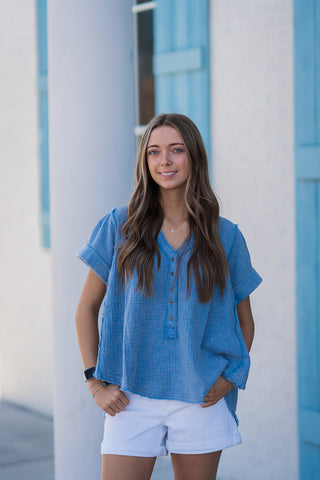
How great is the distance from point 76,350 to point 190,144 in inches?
45.2

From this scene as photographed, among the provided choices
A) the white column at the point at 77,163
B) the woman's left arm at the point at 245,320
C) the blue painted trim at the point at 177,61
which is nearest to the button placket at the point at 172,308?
the woman's left arm at the point at 245,320

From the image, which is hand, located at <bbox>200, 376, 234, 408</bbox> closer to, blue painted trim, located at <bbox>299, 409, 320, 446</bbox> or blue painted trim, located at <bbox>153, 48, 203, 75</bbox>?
blue painted trim, located at <bbox>299, 409, 320, 446</bbox>

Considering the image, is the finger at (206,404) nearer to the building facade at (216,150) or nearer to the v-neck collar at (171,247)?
the v-neck collar at (171,247)

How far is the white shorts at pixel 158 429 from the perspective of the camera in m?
2.08

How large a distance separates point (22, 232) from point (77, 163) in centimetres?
292

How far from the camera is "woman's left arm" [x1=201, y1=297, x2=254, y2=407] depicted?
6.91ft

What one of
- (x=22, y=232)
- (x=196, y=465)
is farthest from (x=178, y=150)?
(x=22, y=232)

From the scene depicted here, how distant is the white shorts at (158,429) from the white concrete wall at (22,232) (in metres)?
3.38

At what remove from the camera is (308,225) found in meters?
3.22

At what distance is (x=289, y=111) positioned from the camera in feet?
11.6

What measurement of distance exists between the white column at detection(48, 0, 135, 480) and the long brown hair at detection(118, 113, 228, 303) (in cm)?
67

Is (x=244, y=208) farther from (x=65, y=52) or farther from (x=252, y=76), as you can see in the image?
(x=65, y=52)

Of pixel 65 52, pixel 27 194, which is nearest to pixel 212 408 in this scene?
pixel 65 52

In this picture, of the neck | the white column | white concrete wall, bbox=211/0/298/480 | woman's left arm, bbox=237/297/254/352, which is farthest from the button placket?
white concrete wall, bbox=211/0/298/480
